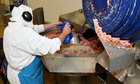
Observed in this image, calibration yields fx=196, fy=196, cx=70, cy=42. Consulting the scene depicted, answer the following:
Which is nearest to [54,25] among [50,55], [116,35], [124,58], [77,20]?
[77,20]

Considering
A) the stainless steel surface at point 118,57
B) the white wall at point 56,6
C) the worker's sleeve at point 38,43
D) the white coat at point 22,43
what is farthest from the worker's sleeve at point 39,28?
the stainless steel surface at point 118,57

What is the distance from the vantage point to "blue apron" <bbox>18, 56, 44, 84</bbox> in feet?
4.67

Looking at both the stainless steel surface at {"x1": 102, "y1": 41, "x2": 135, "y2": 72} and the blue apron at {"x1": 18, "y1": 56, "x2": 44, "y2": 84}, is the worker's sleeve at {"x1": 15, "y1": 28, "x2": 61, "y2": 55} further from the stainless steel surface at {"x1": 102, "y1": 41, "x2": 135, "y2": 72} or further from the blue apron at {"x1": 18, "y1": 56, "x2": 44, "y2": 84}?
the stainless steel surface at {"x1": 102, "y1": 41, "x2": 135, "y2": 72}

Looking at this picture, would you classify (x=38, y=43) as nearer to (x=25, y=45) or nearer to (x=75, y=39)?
(x=25, y=45)

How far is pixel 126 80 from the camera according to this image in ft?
2.89

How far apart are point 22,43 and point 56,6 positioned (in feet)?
4.56

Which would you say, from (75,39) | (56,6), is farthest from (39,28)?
(56,6)

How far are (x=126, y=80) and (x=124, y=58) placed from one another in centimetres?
14

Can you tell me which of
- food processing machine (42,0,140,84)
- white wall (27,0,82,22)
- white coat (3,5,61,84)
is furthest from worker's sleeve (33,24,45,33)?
white wall (27,0,82,22)

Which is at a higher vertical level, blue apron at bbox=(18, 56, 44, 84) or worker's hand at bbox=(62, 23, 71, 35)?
worker's hand at bbox=(62, 23, 71, 35)

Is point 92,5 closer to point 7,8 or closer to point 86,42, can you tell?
point 86,42

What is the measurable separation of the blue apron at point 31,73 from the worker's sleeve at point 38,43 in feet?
0.72

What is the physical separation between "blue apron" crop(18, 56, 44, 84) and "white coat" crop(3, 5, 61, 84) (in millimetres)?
37

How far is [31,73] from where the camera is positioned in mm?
1457
